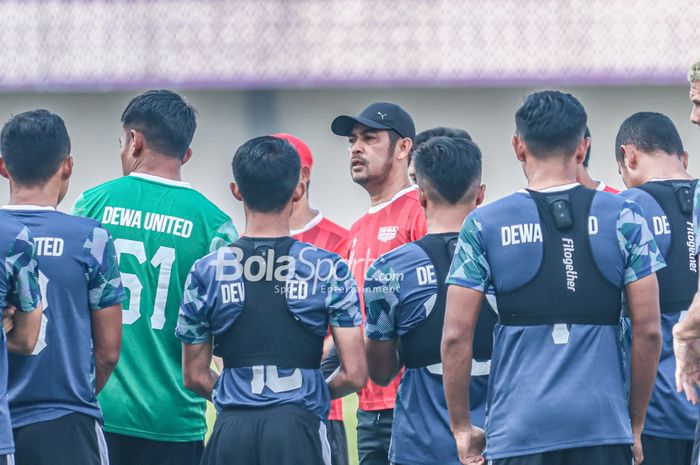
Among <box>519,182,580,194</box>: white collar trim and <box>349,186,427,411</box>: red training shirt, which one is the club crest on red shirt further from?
<box>519,182,580,194</box>: white collar trim

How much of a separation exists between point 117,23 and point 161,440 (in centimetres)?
1122

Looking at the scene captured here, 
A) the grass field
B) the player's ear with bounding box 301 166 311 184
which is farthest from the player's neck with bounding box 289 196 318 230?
the grass field

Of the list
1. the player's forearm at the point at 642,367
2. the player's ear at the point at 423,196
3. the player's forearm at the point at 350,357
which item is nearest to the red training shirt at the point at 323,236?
the player's ear at the point at 423,196

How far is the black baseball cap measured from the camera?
248 inches

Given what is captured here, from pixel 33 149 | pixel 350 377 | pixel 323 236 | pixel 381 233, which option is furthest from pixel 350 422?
pixel 33 149

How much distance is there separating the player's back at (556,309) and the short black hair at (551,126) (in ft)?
0.66

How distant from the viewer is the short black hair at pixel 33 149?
15.2 feet

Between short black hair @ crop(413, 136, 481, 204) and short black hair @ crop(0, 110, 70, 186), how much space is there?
144 centimetres

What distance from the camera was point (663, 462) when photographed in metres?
5.03

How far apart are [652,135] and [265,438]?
7.63 ft

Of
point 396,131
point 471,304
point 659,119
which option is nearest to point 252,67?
point 396,131

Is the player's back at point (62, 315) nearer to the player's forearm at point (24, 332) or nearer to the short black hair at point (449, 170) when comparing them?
the player's forearm at point (24, 332)

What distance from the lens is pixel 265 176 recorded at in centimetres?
459

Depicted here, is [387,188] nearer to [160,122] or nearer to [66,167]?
[160,122]
